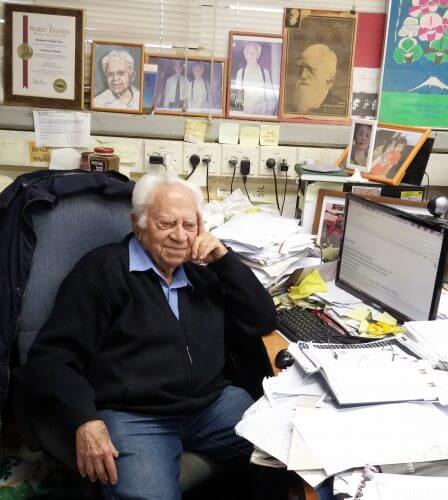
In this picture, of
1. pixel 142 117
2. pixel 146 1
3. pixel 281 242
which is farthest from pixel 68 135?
Result: pixel 281 242

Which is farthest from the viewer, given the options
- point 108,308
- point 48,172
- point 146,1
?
point 146,1

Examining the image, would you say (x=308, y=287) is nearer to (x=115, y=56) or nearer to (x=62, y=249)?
(x=62, y=249)

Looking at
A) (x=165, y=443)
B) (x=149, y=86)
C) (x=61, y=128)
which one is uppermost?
(x=149, y=86)

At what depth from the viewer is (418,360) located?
1.31 meters

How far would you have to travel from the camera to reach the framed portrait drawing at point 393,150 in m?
2.07

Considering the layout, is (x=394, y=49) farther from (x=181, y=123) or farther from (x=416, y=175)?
(x=181, y=123)

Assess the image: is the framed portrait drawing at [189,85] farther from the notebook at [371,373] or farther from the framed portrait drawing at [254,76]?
the notebook at [371,373]

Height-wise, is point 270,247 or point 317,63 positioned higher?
point 317,63

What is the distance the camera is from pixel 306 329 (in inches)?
62.3

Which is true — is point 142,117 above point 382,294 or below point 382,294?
above

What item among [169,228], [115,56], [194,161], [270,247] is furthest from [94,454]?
[115,56]

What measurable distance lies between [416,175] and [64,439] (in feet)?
5.14

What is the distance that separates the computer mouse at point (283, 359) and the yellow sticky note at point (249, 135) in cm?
122

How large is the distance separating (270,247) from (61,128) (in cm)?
110
